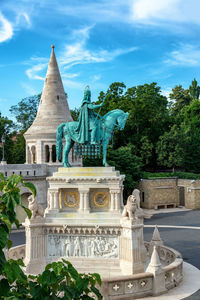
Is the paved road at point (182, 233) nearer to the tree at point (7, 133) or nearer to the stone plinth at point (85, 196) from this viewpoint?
the stone plinth at point (85, 196)

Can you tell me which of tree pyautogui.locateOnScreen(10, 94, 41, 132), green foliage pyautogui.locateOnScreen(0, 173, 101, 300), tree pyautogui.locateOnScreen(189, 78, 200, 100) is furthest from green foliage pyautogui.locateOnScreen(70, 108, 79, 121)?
green foliage pyautogui.locateOnScreen(0, 173, 101, 300)

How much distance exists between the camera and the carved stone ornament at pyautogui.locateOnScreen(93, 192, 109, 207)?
1387 cm

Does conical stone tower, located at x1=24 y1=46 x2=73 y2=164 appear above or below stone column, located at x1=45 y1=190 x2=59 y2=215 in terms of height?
above

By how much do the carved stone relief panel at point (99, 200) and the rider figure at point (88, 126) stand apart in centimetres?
209

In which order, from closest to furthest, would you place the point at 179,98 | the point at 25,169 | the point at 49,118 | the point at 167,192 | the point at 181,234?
the point at 181,234
the point at 25,169
the point at 49,118
the point at 167,192
the point at 179,98

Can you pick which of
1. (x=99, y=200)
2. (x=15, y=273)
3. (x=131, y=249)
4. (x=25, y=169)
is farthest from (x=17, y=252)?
(x=25, y=169)

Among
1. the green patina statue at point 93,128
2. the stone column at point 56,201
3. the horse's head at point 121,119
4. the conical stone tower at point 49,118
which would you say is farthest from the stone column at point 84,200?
the conical stone tower at point 49,118

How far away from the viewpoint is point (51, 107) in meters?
30.5

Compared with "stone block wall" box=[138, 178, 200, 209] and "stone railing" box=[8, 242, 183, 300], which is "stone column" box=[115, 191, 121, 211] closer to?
"stone railing" box=[8, 242, 183, 300]

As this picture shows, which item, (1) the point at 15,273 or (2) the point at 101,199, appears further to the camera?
(2) the point at 101,199

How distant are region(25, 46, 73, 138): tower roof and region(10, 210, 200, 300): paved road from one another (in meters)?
9.44

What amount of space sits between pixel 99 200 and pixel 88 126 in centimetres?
317

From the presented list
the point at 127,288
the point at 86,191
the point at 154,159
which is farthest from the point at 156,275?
the point at 154,159

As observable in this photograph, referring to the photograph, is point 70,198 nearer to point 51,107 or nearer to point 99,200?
point 99,200
